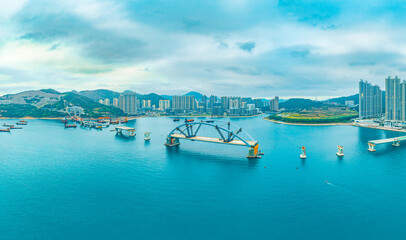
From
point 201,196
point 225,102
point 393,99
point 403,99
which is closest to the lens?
point 201,196

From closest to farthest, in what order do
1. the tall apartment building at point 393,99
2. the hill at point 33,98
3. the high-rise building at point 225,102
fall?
the tall apartment building at point 393,99 < the hill at point 33,98 < the high-rise building at point 225,102

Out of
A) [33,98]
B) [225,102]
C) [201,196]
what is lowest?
[201,196]

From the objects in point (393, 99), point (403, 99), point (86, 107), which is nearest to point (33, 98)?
point (86, 107)

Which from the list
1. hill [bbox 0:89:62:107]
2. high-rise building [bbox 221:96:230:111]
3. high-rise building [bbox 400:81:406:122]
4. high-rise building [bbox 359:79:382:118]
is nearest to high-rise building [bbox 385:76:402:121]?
high-rise building [bbox 400:81:406:122]

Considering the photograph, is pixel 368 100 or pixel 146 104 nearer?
pixel 368 100

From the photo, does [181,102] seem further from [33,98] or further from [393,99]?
[393,99]

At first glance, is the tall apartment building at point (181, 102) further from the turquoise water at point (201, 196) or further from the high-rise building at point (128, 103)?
the turquoise water at point (201, 196)

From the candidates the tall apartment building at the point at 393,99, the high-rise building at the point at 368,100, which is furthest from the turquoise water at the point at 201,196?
the high-rise building at the point at 368,100

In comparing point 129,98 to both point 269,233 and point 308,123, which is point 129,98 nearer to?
point 308,123
